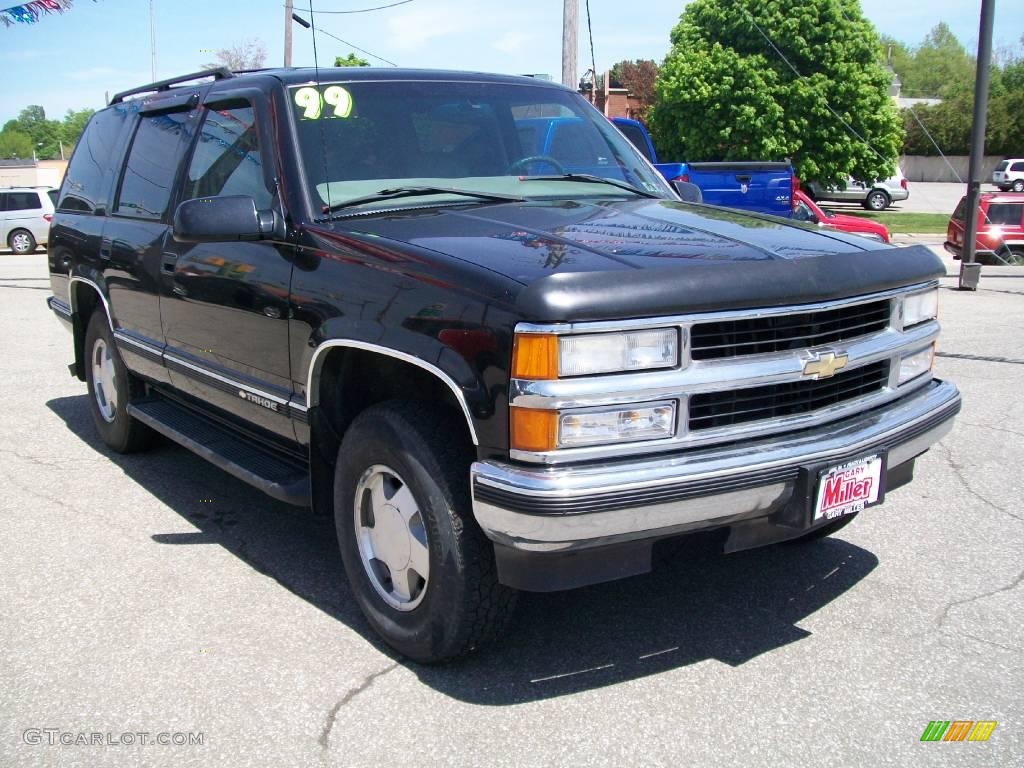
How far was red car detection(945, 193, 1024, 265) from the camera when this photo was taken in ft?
55.1

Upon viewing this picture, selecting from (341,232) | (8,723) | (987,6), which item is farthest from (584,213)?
(987,6)

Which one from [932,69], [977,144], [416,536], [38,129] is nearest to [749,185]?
[977,144]

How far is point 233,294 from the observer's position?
4066 mm

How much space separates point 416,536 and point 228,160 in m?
2.06

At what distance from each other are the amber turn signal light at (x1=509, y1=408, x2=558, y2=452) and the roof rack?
276 centimetres

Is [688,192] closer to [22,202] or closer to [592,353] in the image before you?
[592,353]

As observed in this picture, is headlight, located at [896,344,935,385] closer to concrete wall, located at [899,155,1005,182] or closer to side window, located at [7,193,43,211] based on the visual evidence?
side window, located at [7,193,43,211]

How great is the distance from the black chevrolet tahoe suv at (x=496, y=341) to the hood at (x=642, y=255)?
13mm

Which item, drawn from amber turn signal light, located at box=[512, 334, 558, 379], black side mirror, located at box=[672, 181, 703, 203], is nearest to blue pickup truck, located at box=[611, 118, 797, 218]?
black side mirror, located at box=[672, 181, 703, 203]

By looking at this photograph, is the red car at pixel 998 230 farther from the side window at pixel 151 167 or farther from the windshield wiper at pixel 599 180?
the side window at pixel 151 167

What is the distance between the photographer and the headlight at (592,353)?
107 inches

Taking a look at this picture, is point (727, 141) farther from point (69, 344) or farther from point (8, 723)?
point (8, 723)

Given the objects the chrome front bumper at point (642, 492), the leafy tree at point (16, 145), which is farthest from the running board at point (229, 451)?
the leafy tree at point (16, 145)

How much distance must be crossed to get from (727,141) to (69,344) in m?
25.1
